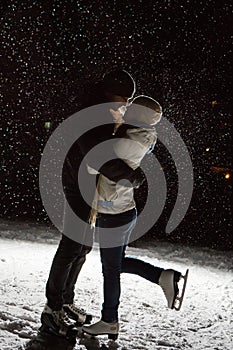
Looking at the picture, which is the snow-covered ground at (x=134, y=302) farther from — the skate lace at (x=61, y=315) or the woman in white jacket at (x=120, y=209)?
the woman in white jacket at (x=120, y=209)

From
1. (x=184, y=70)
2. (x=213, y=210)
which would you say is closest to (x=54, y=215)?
(x=213, y=210)

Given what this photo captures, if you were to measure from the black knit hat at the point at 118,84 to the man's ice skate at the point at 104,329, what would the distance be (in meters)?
1.57

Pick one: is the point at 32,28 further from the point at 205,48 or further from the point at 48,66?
the point at 205,48

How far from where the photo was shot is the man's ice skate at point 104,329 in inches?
148

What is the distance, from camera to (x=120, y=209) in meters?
3.69

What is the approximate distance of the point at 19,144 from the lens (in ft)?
67.3

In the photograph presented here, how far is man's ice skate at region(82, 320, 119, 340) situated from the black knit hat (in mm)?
1565

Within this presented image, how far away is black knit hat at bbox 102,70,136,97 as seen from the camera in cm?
358

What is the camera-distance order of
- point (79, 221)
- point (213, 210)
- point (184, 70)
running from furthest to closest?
1. point (184, 70)
2. point (213, 210)
3. point (79, 221)

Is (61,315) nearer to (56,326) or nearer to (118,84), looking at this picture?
(56,326)

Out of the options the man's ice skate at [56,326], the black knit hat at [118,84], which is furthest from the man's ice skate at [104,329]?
the black knit hat at [118,84]

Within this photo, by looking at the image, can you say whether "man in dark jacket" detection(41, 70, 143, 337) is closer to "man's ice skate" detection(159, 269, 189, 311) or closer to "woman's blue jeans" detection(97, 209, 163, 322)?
"woman's blue jeans" detection(97, 209, 163, 322)

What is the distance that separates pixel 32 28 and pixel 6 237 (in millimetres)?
15372

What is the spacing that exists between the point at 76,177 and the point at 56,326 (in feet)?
3.33
